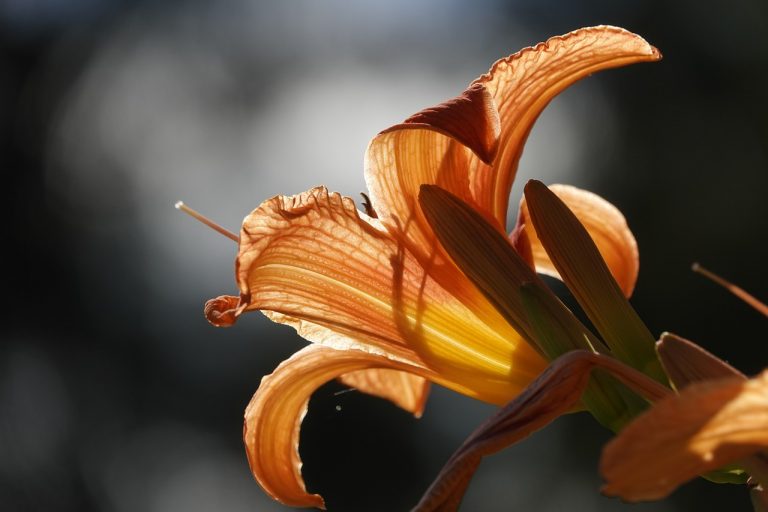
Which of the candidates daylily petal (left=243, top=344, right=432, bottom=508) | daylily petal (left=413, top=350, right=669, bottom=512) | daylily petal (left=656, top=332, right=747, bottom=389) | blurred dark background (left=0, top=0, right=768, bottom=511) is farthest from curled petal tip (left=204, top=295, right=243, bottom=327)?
blurred dark background (left=0, top=0, right=768, bottom=511)

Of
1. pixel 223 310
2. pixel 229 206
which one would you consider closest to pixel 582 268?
pixel 223 310

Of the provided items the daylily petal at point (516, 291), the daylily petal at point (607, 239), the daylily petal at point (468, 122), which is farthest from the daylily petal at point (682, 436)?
the daylily petal at point (607, 239)

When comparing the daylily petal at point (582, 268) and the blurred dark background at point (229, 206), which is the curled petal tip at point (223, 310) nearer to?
the daylily petal at point (582, 268)

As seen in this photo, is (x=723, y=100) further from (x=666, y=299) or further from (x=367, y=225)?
(x=367, y=225)

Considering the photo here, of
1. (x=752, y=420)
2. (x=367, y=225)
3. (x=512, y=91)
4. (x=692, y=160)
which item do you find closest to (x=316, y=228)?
(x=367, y=225)

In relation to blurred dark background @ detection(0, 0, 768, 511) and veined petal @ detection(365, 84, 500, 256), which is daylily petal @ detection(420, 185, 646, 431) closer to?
veined petal @ detection(365, 84, 500, 256)

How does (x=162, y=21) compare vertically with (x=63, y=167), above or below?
above

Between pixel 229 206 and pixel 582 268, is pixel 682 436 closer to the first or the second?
pixel 582 268
